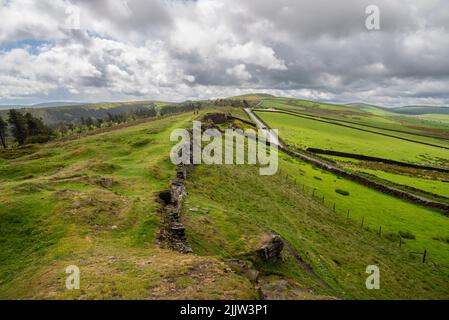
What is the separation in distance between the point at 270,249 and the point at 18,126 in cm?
11194

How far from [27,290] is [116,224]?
918 centimetres

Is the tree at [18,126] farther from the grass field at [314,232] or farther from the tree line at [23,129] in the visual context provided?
the grass field at [314,232]

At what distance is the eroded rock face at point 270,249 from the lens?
1039 inches

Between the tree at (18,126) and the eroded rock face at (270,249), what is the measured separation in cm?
10944

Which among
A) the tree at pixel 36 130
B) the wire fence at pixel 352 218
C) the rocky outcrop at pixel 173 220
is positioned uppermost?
the tree at pixel 36 130

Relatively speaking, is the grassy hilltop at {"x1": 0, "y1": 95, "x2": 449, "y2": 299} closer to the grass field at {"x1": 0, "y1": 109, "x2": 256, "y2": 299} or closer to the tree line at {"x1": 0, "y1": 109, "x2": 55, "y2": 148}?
the grass field at {"x1": 0, "y1": 109, "x2": 256, "y2": 299}

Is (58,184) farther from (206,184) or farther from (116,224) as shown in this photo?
(206,184)

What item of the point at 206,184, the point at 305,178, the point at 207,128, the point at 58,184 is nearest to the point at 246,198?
the point at 206,184

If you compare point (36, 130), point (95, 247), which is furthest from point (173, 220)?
point (36, 130)

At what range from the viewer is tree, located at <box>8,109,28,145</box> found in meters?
100

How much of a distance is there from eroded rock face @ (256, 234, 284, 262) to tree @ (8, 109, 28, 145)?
10944 cm

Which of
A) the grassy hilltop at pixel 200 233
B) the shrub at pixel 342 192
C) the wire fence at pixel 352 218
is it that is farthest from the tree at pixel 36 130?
the shrub at pixel 342 192

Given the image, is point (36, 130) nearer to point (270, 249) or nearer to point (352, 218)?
point (352, 218)

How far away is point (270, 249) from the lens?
26938 millimetres
